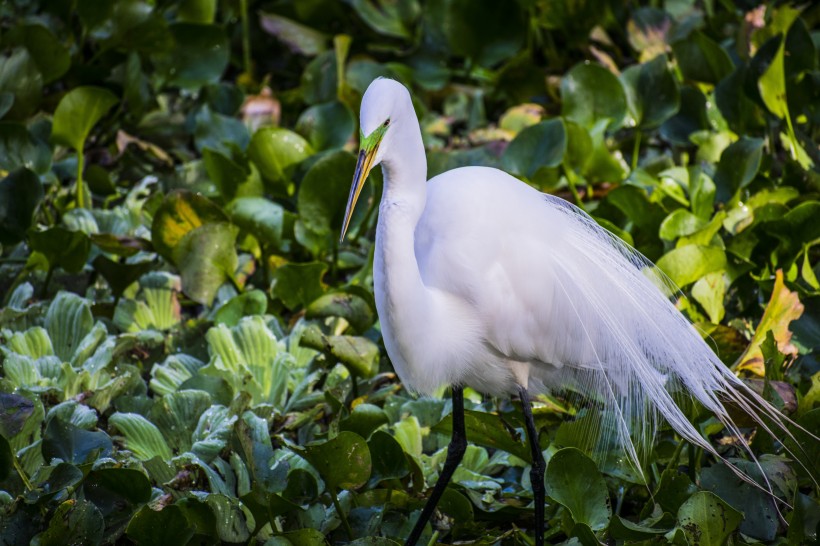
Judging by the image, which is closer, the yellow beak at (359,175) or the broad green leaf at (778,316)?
the yellow beak at (359,175)

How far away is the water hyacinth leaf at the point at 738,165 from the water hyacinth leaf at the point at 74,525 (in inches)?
75.0

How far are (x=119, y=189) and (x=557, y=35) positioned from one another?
198 centimetres

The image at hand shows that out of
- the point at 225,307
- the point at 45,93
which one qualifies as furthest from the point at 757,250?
the point at 45,93

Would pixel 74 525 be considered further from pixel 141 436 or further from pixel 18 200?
pixel 18 200

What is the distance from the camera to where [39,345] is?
2547mm

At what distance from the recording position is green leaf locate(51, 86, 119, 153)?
290cm

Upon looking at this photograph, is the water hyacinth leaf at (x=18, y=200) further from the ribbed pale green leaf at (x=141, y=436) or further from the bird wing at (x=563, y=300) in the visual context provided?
the bird wing at (x=563, y=300)

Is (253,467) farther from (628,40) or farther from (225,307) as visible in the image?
(628,40)

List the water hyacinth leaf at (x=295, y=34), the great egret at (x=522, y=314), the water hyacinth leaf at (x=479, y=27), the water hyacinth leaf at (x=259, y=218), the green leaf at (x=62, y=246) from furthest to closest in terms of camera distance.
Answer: the water hyacinth leaf at (x=295, y=34) → the water hyacinth leaf at (x=479, y=27) → the water hyacinth leaf at (x=259, y=218) → the green leaf at (x=62, y=246) → the great egret at (x=522, y=314)

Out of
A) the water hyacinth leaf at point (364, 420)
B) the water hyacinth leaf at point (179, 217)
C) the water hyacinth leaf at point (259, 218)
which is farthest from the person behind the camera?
the water hyacinth leaf at point (259, 218)

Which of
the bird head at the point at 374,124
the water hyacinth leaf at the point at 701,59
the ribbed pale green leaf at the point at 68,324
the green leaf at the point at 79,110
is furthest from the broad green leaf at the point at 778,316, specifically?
the green leaf at the point at 79,110

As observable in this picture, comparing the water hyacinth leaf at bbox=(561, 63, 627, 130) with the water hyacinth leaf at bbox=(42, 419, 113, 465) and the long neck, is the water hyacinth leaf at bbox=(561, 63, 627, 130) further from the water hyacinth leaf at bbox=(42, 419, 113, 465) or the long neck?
the water hyacinth leaf at bbox=(42, 419, 113, 465)

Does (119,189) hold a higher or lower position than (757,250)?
lower

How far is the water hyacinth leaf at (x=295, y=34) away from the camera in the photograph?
13.6 feet
